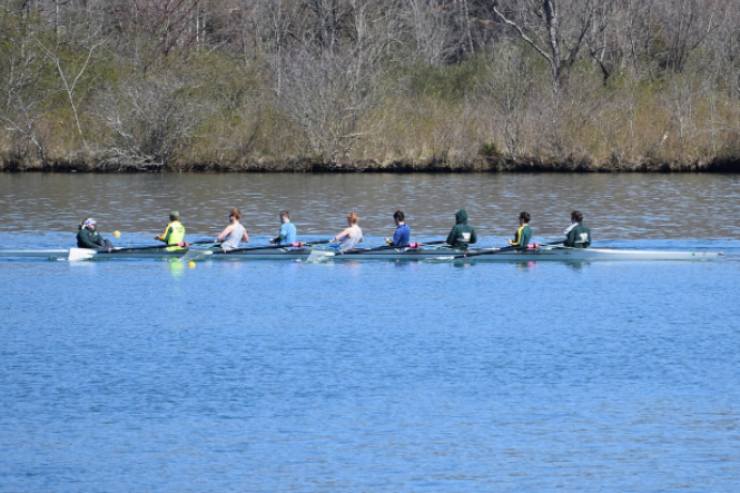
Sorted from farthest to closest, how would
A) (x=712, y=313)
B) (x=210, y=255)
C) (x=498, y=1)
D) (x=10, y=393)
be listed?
(x=498, y=1) → (x=210, y=255) → (x=712, y=313) → (x=10, y=393)

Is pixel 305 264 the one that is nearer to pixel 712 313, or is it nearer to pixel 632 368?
pixel 712 313

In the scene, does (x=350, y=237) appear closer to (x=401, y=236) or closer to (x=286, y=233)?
(x=401, y=236)

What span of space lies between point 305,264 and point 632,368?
11.4 meters

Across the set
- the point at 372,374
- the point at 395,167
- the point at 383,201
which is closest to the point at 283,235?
the point at 372,374

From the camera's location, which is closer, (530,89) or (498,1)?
(530,89)

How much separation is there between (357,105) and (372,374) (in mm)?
32500

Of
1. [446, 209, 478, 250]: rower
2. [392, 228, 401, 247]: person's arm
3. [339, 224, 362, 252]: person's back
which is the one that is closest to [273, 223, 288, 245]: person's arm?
[339, 224, 362, 252]: person's back

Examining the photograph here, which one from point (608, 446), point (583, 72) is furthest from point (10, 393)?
point (583, 72)

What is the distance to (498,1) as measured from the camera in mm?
66688

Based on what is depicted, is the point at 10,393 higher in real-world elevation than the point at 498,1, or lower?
lower

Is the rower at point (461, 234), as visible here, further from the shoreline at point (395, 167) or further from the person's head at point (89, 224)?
the shoreline at point (395, 167)

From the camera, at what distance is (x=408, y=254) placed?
28.0m

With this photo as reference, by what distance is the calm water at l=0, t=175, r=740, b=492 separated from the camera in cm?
1436

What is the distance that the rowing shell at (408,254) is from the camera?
90.6 ft
